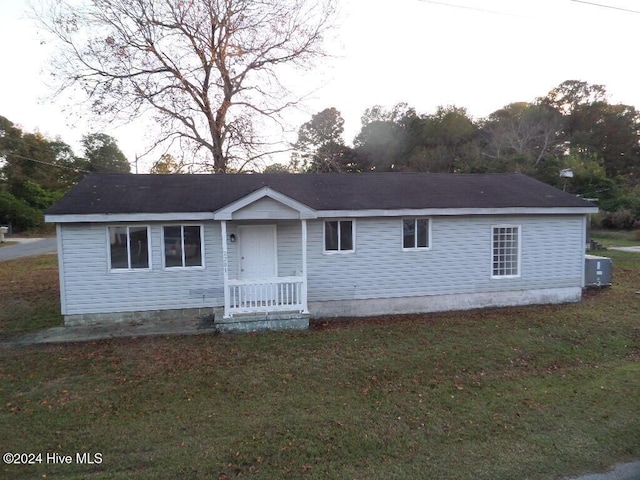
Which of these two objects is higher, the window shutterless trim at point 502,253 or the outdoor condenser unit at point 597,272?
the window shutterless trim at point 502,253

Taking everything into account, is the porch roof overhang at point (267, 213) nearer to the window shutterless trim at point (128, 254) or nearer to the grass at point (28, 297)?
the window shutterless trim at point (128, 254)

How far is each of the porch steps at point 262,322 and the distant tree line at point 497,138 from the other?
96.2ft

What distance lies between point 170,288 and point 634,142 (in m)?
53.4

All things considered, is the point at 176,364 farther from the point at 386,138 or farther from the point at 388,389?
the point at 386,138

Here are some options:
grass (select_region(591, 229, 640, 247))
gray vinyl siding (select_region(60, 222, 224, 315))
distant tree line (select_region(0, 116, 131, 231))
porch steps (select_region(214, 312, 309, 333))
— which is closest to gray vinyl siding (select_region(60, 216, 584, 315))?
gray vinyl siding (select_region(60, 222, 224, 315))

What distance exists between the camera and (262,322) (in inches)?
348

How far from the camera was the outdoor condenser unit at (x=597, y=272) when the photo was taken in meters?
12.5

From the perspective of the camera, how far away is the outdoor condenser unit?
12.5m

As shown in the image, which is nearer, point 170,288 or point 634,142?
point 170,288

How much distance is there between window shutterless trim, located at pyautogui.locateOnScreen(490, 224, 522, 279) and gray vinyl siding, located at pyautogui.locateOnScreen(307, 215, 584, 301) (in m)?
0.11

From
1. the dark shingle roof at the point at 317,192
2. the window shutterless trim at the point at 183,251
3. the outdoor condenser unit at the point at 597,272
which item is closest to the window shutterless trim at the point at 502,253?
the dark shingle roof at the point at 317,192

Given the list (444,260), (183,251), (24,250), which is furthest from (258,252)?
(24,250)

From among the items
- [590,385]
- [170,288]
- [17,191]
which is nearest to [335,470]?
[590,385]

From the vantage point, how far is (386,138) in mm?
46469
